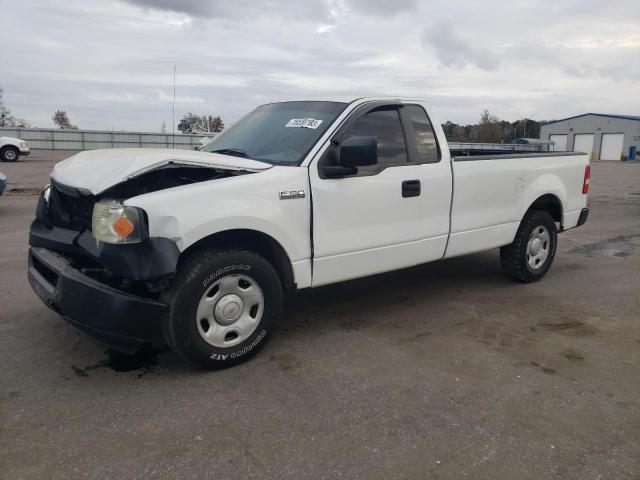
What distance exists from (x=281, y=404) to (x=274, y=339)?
1.03 metres

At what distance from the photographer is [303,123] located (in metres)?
4.31

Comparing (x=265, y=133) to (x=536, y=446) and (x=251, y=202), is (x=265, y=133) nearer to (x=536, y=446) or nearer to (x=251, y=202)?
(x=251, y=202)

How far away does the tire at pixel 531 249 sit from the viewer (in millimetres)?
5648

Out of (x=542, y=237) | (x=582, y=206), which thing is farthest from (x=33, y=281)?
(x=582, y=206)

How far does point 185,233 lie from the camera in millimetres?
3266

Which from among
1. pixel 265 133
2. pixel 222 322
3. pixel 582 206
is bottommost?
pixel 222 322

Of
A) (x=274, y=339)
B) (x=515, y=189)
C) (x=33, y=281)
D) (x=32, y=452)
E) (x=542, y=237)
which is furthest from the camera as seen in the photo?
(x=542, y=237)

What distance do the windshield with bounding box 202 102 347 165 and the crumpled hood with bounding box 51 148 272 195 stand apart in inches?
12.1

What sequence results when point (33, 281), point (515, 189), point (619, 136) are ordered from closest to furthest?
point (33, 281) → point (515, 189) → point (619, 136)

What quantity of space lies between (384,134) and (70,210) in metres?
2.45

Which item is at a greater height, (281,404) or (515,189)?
(515,189)

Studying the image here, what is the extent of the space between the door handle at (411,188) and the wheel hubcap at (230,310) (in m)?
1.50

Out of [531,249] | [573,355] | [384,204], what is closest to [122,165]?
[384,204]

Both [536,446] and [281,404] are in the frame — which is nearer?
[536,446]
